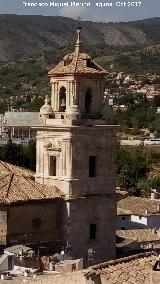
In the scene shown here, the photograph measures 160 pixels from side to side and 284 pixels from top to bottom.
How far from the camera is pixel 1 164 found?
2530 cm

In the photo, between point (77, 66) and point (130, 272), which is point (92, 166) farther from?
point (130, 272)

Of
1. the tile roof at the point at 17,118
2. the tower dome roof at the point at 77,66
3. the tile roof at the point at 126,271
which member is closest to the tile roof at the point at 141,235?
the tower dome roof at the point at 77,66

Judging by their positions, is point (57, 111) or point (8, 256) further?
point (57, 111)

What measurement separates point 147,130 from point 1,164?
216 ft

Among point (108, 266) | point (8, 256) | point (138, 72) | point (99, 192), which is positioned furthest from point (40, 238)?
point (138, 72)

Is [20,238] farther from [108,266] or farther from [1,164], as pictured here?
[108,266]

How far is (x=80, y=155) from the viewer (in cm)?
2436

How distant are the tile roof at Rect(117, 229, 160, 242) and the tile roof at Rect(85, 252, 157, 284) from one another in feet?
42.6

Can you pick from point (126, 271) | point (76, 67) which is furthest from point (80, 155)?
point (126, 271)

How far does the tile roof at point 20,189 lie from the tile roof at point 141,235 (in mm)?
5065

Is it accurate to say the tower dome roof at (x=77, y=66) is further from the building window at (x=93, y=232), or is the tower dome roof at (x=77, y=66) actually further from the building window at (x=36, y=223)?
the building window at (x=93, y=232)

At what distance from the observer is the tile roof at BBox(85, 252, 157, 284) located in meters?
13.6

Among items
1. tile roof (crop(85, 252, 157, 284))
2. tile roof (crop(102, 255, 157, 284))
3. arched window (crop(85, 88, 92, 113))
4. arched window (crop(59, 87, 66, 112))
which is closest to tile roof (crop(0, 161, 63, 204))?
arched window (crop(59, 87, 66, 112))

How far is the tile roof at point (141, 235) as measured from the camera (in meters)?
28.7
